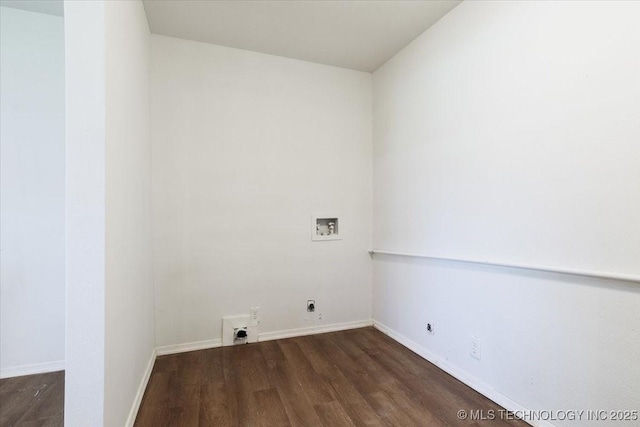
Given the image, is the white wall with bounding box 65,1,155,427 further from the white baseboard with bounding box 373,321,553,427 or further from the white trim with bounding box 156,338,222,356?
the white baseboard with bounding box 373,321,553,427

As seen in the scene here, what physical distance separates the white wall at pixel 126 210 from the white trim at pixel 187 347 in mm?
185

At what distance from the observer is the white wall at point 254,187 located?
252 centimetres

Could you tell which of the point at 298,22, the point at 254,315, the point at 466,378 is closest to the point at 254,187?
the point at 254,315

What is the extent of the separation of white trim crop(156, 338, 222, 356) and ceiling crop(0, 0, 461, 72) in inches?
106

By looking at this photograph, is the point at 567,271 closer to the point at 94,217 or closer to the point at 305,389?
the point at 305,389

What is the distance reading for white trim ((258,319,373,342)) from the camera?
278cm

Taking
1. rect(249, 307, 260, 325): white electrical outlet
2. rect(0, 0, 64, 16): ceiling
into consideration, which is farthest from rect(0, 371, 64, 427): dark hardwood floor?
rect(0, 0, 64, 16): ceiling

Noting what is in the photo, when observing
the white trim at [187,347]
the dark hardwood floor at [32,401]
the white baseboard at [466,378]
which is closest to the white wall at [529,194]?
the white baseboard at [466,378]

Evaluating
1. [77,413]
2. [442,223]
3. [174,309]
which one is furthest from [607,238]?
[174,309]

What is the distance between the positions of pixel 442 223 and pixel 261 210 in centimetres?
162

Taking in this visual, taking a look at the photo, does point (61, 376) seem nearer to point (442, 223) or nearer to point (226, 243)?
point (226, 243)

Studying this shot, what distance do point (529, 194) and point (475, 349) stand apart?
1.09m

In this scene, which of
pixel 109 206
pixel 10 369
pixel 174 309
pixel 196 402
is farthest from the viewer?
pixel 174 309

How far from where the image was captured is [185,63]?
8.41ft
